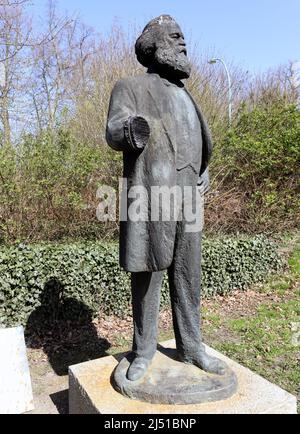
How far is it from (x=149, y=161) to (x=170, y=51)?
746 millimetres

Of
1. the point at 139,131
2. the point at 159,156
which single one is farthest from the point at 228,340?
the point at 139,131

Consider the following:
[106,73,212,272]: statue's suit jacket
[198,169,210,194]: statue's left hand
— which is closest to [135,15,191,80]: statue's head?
[106,73,212,272]: statue's suit jacket

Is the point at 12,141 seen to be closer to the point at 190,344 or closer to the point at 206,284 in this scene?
the point at 206,284

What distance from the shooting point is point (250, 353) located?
464 centimetres

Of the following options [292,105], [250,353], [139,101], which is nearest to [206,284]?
[250,353]

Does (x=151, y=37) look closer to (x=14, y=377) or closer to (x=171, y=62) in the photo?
(x=171, y=62)

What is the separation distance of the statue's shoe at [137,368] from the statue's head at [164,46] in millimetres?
1990

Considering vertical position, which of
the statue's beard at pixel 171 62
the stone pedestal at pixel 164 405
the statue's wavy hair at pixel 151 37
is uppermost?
the statue's wavy hair at pixel 151 37

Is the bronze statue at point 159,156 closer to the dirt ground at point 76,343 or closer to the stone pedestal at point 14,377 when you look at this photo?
the stone pedestal at point 14,377

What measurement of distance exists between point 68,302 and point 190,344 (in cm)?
284

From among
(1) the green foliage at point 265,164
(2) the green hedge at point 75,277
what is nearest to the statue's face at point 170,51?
(2) the green hedge at point 75,277

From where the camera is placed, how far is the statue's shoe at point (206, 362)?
2699 mm

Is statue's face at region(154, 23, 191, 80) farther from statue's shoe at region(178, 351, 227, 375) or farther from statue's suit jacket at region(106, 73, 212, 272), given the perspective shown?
statue's shoe at region(178, 351, 227, 375)

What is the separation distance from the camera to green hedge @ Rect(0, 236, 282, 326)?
5.02 m
